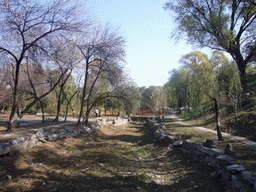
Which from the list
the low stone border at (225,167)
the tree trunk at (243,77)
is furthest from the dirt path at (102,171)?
the tree trunk at (243,77)

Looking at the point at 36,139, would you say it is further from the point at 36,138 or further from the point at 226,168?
the point at 226,168

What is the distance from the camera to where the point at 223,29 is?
504 inches

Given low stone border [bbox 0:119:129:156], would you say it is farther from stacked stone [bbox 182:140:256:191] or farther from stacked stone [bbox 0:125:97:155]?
stacked stone [bbox 182:140:256:191]

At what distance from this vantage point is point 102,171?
6.53m

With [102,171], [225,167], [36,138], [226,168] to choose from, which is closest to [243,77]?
[225,167]

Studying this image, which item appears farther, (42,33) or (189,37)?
(189,37)

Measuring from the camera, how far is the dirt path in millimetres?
5031

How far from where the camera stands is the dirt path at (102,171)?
5031 mm

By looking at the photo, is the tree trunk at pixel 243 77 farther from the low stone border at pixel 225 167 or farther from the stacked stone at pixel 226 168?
the stacked stone at pixel 226 168

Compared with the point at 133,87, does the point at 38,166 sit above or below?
below

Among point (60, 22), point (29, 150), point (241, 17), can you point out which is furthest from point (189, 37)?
point (29, 150)

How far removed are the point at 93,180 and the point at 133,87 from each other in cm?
1077

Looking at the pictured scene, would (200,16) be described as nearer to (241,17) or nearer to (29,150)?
(241,17)

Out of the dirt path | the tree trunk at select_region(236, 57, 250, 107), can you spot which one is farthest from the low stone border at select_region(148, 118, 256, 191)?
the tree trunk at select_region(236, 57, 250, 107)
